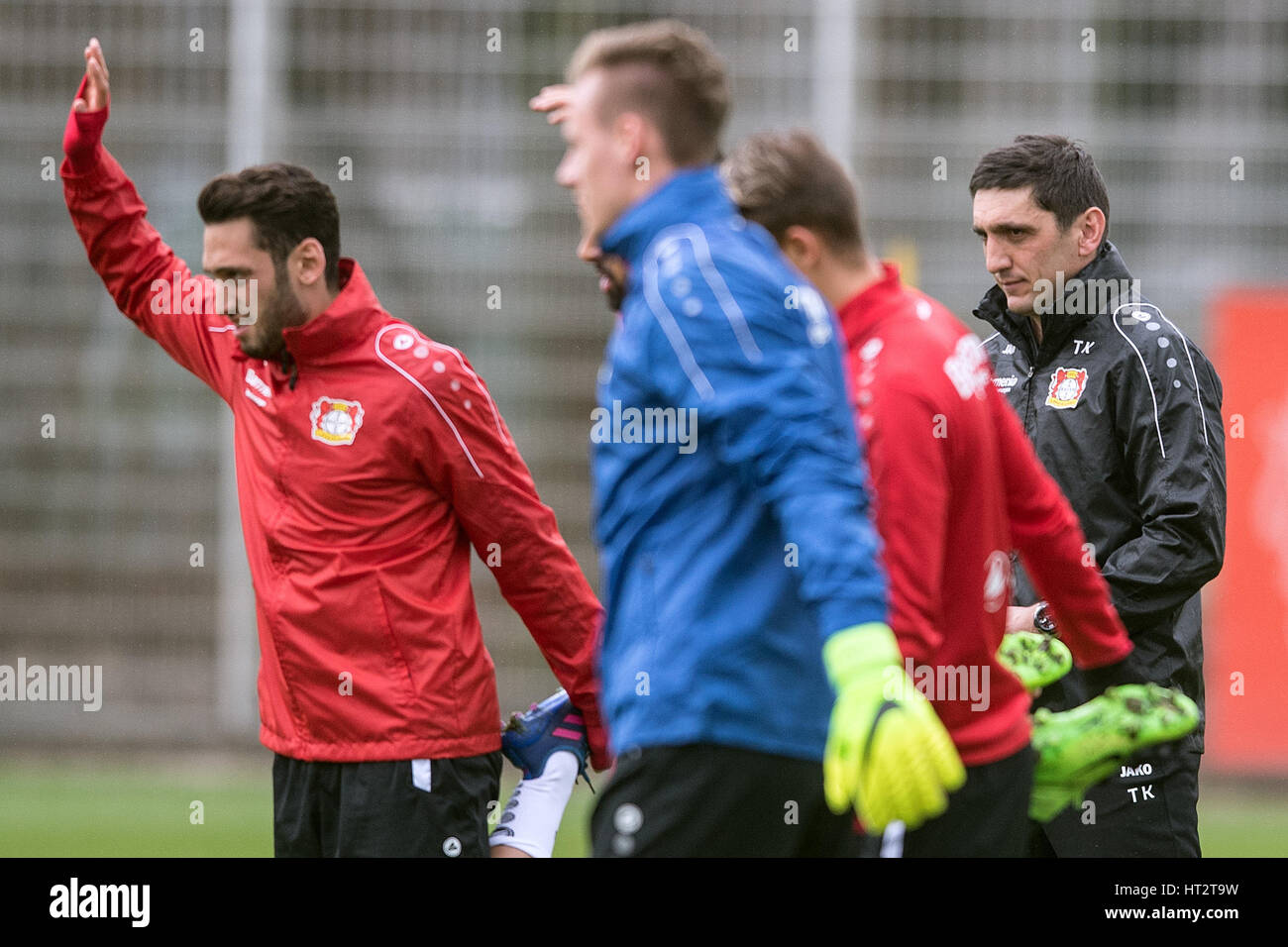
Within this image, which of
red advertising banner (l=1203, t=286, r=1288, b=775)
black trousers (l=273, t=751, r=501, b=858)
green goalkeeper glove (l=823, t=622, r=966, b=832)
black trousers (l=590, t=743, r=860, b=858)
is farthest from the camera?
red advertising banner (l=1203, t=286, r=1288, b=775)

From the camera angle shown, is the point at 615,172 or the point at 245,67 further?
the point at 245,67

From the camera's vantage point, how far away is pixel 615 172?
2.91 m

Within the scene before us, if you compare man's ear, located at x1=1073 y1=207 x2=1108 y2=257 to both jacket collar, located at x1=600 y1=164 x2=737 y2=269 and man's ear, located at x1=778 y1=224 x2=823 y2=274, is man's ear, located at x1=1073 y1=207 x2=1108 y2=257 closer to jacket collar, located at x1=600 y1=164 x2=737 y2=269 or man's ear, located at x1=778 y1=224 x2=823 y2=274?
man's ear, located at x1=778 y1=224 x2=823 y2=274

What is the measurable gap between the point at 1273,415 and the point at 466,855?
7.49m

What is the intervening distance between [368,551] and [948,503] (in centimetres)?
144

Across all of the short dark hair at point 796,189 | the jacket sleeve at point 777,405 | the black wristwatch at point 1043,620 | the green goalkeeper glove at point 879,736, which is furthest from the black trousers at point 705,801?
the black wristwatch at point 1043,620

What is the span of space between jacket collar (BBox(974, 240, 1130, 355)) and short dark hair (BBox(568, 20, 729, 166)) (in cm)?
185

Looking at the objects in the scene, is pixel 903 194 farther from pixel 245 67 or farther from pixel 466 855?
pixel 466 855

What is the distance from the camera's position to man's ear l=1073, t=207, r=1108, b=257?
4555 millimetres

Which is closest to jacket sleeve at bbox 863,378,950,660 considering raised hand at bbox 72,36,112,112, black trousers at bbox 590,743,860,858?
black trousers at bbox 590,743,860,858

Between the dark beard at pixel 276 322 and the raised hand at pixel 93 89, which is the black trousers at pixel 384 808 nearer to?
the dark beard at pixel 276 322

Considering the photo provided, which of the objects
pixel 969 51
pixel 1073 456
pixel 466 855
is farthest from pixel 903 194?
pixel 466 855

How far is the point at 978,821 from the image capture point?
3.30m

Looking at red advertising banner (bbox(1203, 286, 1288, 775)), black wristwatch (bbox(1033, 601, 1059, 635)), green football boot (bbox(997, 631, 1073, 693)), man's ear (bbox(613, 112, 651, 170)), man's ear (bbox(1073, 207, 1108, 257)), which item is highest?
man's ear (bbox(613, 112, 651, 170))
